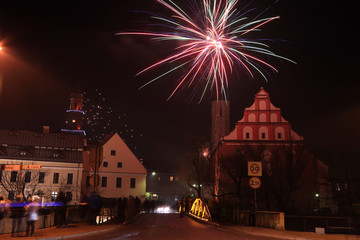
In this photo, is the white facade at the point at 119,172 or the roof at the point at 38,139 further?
the white facade at the point at 119,172

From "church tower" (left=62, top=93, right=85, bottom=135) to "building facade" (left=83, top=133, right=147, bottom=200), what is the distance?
57.4 metres

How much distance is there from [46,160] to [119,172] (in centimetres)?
1181

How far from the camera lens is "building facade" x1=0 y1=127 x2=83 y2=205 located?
5197 centimetres

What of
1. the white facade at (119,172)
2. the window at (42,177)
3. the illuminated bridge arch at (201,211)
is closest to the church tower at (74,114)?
the white facade at (119,172)

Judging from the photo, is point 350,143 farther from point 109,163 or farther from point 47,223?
point 109,163

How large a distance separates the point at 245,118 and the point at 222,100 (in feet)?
89.6

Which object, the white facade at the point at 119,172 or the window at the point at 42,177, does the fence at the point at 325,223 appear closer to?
the window at the point at 42,177

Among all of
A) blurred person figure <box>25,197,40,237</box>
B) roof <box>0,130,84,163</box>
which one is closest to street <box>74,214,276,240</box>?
blurred person figure <box>25,197,40,237</box>

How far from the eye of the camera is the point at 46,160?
180 feet

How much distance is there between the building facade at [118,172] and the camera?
59.5 metres

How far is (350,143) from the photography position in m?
37.3

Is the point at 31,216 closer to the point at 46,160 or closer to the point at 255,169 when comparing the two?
the point at 255,169

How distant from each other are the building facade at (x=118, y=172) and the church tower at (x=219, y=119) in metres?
24.5

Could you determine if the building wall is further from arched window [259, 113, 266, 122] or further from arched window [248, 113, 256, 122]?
arched window [259, 113, 266, 122]
